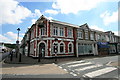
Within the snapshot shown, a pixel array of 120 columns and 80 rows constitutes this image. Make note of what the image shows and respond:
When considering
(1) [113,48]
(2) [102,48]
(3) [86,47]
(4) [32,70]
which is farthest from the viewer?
(1) [113,48]

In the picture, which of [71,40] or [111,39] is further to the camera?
[111,39]

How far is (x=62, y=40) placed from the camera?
17.9 meters

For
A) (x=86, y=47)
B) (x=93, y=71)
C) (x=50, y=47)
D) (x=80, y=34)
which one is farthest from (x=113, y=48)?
(x=93, y=71)

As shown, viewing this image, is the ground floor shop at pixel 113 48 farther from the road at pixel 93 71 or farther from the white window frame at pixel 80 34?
the road at pixel 93 71

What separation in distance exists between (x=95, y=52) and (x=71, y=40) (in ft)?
27.7

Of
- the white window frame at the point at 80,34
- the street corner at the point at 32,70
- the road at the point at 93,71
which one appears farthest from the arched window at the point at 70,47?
the street corner at the point at 32,70

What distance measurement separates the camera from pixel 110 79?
519cm

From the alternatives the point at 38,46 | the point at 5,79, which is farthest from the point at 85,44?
the point at 5,79

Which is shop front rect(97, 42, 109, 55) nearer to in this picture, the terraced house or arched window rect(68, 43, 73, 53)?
the terraced house

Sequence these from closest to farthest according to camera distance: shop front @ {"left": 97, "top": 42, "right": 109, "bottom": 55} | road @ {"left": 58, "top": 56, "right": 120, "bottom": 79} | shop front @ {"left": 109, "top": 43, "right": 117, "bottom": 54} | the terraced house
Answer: road @ {"left": 58, "top": 56, "right": 120, "bottom": 79} < the terraced house < shop front @ {"left": 97, "top": 42, "right": 109, "bottom": 55} < shop front @ {"left": 109, "top": 43, "right": 117, "bottom": 54}

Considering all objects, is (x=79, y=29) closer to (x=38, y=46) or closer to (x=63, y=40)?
(x=63, y=40)

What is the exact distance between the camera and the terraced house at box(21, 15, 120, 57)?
54.6ft

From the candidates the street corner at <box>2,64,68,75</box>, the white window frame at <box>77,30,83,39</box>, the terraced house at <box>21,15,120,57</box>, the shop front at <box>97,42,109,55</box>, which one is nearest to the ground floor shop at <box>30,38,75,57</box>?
the terraced house at <box>21,15,120,57</box>

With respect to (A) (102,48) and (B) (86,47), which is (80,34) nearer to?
(B) (86,47)
